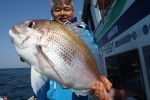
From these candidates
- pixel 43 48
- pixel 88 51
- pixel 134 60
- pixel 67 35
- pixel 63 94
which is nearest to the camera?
pixel 43 48

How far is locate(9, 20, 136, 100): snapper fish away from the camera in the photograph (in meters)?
1.37

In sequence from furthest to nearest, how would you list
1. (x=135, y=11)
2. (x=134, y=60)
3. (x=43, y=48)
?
1. (x=134, y=60)
2. (x=135, y=11)
3. (x=43, y=48)

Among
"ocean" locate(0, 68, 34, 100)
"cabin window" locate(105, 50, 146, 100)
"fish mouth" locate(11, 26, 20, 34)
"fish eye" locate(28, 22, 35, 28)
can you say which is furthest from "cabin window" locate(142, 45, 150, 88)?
"ocean" locate(0, 68, 34, 100)

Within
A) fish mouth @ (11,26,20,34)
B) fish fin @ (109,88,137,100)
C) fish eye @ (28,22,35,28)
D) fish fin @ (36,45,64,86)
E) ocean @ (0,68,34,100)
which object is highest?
fish eye @ (28,22,35,28)

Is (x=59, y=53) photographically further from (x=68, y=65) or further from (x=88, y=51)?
(x=88, y=51)

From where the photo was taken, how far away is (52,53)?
1.39 m

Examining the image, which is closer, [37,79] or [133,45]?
[37,79]

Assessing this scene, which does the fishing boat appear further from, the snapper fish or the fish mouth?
the fish mouth

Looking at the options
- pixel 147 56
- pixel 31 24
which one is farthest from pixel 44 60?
pixel 147 56

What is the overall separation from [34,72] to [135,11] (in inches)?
67.6

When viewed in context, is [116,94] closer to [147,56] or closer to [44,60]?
[147,56]

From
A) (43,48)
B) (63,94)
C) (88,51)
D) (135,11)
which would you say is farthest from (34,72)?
(135,11)

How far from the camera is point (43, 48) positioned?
4.49 ft

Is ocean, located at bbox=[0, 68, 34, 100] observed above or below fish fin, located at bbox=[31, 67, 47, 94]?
below
